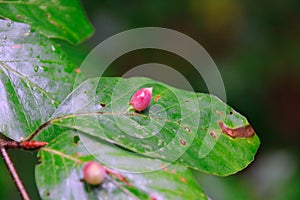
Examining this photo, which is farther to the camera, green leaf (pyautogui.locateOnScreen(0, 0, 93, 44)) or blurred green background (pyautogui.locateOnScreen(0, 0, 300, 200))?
blurred green background (pyautogui.locateOnScreen(0, 0, 300, 200))

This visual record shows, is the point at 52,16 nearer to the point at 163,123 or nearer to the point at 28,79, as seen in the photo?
the point at 28,79

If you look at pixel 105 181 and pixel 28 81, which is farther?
pixel 28 81

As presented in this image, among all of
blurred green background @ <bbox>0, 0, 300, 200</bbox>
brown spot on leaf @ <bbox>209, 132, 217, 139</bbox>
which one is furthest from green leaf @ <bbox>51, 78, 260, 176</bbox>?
blurred green background @ <bbox>0, 0, 300, 200</bbox>

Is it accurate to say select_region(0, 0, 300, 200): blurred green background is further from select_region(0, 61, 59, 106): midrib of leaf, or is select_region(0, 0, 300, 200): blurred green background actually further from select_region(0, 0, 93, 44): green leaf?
select_region(0, 61, 59, 106): midrib of leaf

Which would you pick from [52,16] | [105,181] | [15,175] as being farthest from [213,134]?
[52,16]

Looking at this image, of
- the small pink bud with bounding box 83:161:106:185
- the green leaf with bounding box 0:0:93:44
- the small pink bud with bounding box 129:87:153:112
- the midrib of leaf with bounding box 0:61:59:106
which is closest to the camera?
the small pink bud with bounding box 83:161:106:185

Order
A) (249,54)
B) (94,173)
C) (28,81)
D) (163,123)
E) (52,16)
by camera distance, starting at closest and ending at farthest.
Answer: (94,173) → (163,123) → (28,81) → (52,16) → (249,54)
